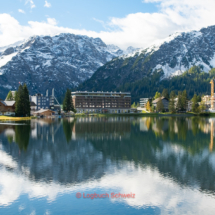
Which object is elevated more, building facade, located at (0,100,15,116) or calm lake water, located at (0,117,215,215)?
building facade, located at (0,100,15,116)

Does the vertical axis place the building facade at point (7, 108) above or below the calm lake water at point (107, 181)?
above

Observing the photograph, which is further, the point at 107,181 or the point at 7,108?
the point at 7,108

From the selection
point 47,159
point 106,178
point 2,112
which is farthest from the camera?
point 2,112

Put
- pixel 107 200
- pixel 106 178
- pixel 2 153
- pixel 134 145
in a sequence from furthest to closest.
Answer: pixel 134 145, pixel 2 153, pixel 106 178, pixel 107 200

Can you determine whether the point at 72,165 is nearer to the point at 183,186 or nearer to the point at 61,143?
the point at 183,186

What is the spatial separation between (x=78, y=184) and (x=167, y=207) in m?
9.72

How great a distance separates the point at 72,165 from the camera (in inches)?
1483

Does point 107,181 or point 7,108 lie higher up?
point 7,108

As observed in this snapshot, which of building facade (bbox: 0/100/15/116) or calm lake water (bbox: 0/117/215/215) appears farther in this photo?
building facade (bbox: 0/100/15/116)

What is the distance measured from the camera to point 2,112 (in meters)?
153

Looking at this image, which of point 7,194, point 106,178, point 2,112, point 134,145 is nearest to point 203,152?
point 134,145

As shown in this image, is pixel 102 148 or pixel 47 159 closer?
pixel 47 159

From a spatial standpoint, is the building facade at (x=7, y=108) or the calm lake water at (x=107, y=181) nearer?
the calm lake water at (x=107, y=181)

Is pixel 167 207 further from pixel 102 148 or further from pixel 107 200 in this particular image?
pixel 102 148
